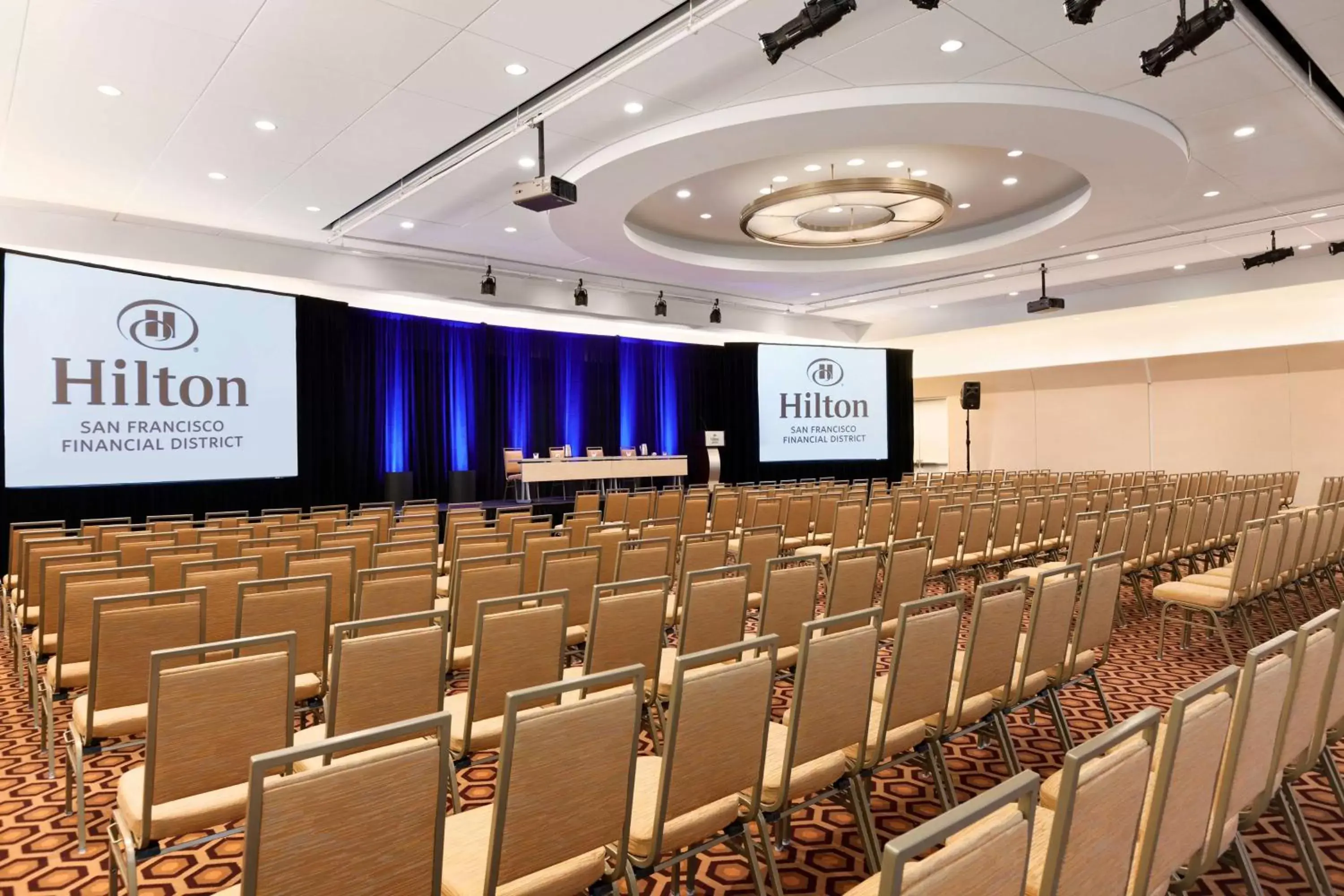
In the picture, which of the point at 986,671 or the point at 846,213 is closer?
the point at 986,671

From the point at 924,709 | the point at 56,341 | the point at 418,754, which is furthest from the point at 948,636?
the point at 56,341

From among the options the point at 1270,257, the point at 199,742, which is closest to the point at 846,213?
the point at 1270,257

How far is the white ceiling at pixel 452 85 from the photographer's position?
5457 millimetres

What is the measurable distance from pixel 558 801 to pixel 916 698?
1.51 m

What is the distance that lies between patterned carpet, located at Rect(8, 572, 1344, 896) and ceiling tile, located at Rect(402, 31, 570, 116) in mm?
5120

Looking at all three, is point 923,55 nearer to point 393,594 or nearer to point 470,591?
point 470,591

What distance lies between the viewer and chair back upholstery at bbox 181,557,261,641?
→ 3.82 metres

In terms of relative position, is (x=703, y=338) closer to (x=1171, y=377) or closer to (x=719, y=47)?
(x=1171, y=377)

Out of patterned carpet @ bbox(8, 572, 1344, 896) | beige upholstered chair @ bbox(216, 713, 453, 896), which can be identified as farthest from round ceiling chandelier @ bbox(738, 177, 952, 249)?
beige upholstered chair @ bbox(216, 713, 453, 896)

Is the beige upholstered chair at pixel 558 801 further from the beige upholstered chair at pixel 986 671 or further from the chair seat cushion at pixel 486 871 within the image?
the beige upholstered chair at pixel 986 671

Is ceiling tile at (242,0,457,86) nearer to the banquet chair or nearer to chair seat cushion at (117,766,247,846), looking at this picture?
the banquet chair

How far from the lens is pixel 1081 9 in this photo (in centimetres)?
446

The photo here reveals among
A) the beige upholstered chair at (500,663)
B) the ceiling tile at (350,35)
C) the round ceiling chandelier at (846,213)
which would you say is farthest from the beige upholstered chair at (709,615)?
the round ceiling chandelier at (846,213)

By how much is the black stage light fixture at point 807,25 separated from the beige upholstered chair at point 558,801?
169 inches
